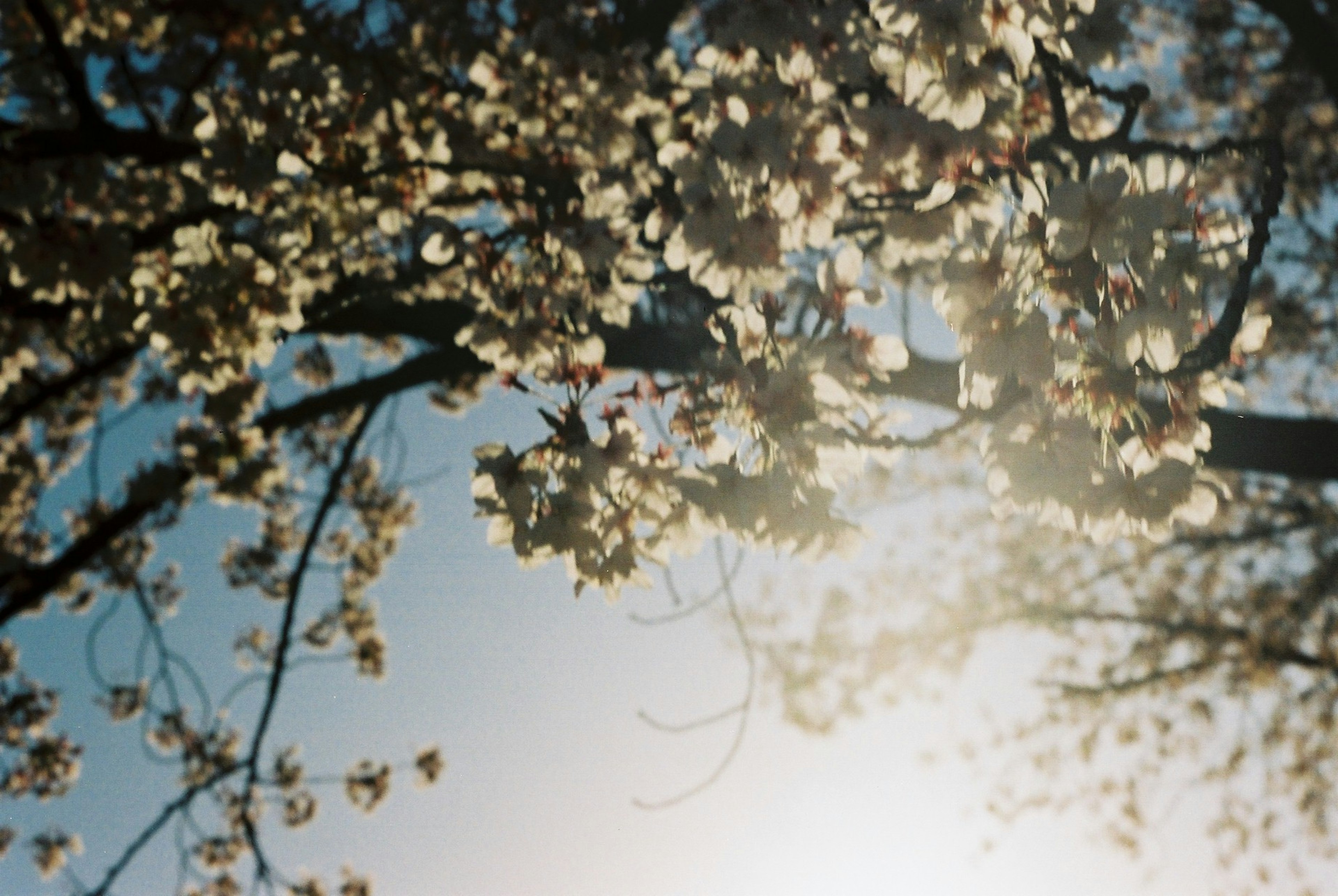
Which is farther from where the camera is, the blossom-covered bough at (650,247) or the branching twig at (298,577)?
the branching twig at (298,577)

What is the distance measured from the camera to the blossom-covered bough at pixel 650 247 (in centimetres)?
147

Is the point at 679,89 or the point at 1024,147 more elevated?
the point at 679,89

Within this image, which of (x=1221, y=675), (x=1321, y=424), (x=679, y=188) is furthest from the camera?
(x=1221, y=675)

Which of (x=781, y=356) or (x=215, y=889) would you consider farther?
(x=215, y=889)

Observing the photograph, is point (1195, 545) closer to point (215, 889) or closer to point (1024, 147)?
point (1024, 147)

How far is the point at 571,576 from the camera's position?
1.82 meters

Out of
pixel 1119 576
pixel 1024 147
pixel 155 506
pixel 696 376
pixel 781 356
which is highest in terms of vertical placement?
pixel 1119 576

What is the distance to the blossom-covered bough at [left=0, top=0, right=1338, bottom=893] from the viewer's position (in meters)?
1.47

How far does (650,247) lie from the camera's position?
3.09 meters

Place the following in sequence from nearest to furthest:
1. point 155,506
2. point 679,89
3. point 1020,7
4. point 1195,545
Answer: point 1020,7 → point 679,89 → point 155,506 → point 1195,545

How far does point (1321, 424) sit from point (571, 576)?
315 cm

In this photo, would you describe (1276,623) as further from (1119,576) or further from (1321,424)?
(1321,424)

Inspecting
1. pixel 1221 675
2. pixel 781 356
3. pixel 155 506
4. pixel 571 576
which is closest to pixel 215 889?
pixel 155 506

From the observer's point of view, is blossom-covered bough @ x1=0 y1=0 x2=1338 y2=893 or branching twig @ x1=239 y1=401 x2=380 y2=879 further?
branching twig @ x1=239 y1=401 x2=380 y2=879
